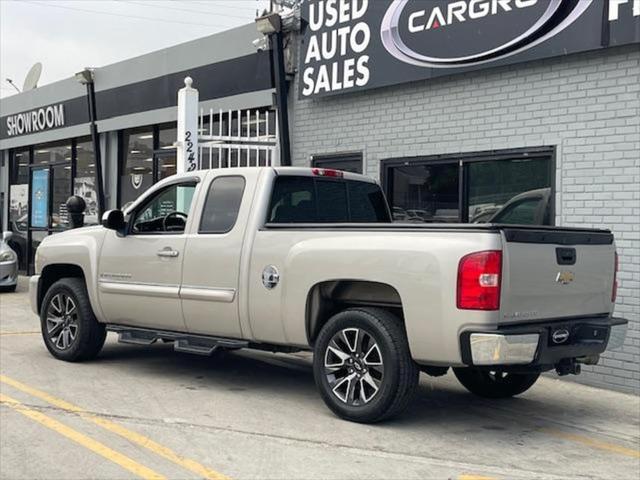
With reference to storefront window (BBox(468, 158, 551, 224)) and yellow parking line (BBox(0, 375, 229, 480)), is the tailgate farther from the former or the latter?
storefront window (BBox(468, 158, 551, 224))

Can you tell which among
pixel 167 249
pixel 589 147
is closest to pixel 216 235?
pixel 167 249

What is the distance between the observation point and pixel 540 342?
5367mm

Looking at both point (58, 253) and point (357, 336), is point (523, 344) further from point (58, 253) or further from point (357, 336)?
point (58, 253)

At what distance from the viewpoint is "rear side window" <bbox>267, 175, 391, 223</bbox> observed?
6898mm

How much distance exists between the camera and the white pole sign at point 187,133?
10953 mm

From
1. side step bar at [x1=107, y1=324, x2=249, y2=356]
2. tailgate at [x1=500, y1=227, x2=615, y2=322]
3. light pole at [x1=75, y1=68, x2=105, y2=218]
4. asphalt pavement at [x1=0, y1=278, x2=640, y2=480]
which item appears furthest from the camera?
light pole at [x1=75, y1=68, x2=105, y2=218]

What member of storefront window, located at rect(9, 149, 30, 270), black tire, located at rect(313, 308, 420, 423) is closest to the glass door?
storefront window, located at rect(9, 149, 30, 270)

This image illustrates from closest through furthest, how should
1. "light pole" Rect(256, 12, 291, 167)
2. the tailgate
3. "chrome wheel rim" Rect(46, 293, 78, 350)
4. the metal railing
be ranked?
the tailgate, "chrome wheel rim" Rect(46, 293, 78, 350), "light pole" Rect(256, 12, 291, 167), the metal railing

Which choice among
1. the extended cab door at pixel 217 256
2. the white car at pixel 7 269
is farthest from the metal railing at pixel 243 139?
the white car at pixel 7 269

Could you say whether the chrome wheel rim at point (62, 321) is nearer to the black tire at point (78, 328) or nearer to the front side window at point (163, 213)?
the black tire at point (78, 328)

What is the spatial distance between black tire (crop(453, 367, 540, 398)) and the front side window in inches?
116

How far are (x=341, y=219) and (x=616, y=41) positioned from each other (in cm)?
322

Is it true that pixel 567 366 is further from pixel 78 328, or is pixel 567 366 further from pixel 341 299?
pixel 78 328

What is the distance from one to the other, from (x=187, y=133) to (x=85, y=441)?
21.0 ft
